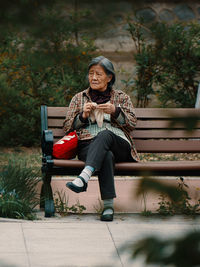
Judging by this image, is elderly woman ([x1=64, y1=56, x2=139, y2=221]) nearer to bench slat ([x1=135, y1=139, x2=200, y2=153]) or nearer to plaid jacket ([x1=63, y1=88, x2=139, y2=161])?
plaid jacket ([x1=63, y1=88, x2=139, y2=161])

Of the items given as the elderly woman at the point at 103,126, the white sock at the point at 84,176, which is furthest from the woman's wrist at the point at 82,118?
the white sock at the point at 84,176

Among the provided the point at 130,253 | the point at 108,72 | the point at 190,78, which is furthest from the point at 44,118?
the point at 130,253

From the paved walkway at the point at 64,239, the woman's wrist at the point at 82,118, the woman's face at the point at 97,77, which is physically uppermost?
the woman's face at the point at 97,77

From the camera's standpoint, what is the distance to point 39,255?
125 inches

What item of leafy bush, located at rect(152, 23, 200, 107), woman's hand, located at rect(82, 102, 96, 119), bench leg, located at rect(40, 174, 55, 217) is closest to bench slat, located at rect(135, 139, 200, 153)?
woman's hand, located at rect(82, 102, 96, 119)

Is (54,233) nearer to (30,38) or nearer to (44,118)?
(44,118)

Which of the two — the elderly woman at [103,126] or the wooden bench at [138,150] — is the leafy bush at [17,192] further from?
the elderly woman at [103,126]

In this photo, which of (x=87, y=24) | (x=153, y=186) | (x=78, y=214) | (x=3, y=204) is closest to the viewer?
(x=87, y=24)

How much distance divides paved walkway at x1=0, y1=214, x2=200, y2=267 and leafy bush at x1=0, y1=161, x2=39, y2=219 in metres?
0.12

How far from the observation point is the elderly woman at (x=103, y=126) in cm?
412

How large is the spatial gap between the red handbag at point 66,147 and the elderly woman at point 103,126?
9cm

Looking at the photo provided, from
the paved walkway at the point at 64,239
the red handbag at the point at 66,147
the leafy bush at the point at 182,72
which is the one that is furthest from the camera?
the leafy bush at the point at 182,72

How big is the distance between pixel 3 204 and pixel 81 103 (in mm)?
1176

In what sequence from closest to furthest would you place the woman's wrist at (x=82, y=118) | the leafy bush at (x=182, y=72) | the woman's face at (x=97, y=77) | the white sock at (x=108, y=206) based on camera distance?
the white sock at (x=108, y=206), the woman's wrist at (x=82, y=118), the woman's face at (x=97, y=77), the leafy bush at (x=182, y=72)
